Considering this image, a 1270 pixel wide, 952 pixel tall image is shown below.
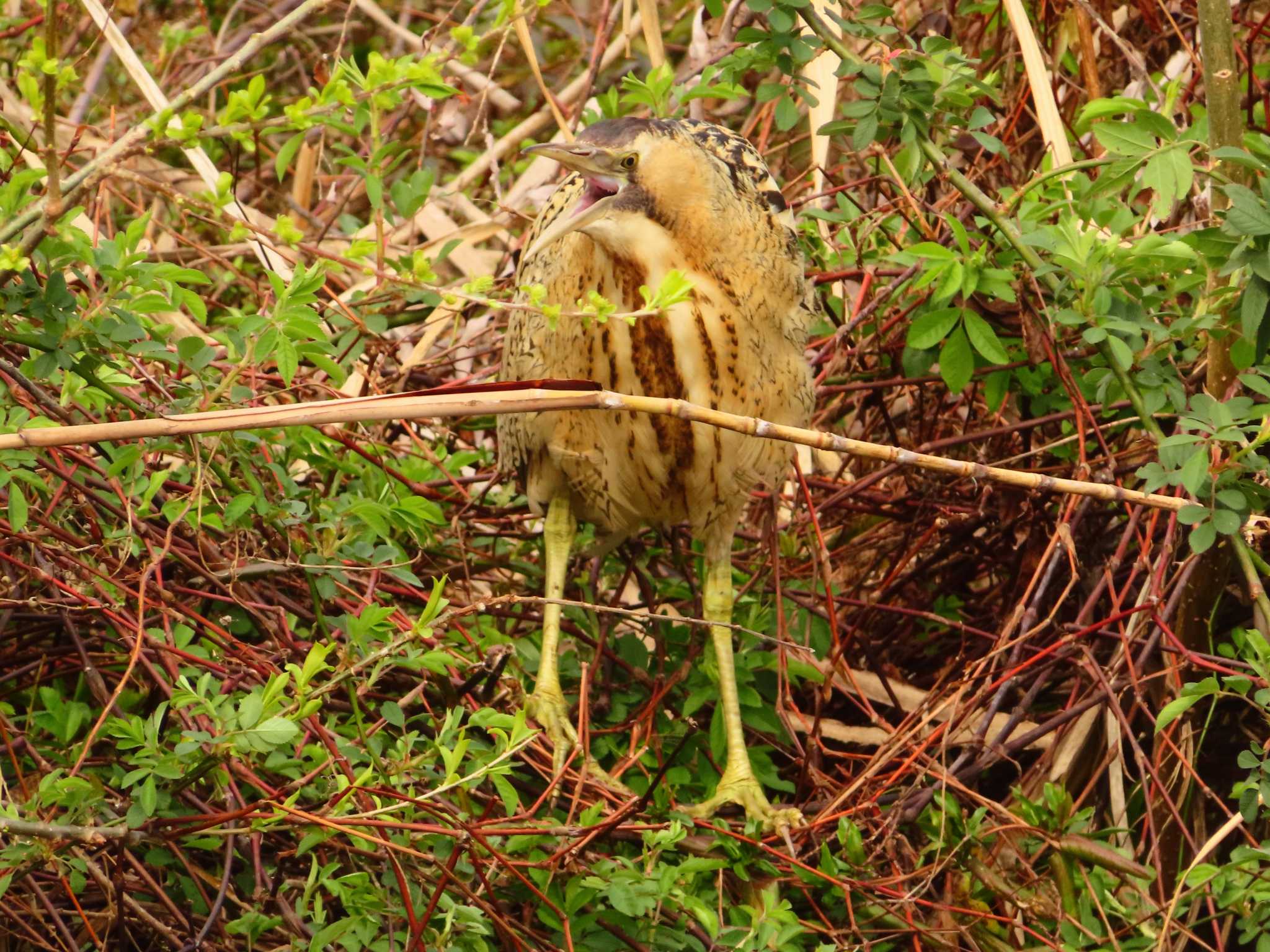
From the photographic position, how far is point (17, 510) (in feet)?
5.76

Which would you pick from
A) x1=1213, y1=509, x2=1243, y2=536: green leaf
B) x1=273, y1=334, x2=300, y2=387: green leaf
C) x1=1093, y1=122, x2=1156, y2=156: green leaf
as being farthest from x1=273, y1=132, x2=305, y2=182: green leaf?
x1=1213, y1=509, x2=1243, y2=536: green leaf

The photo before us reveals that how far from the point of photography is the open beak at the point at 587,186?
218cm

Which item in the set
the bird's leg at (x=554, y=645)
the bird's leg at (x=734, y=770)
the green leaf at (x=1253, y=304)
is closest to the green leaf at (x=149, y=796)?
the bird's leg at (x=554, y=645)

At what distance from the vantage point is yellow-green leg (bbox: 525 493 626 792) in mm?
2277

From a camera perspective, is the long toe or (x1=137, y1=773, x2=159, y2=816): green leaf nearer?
(x1=137, y1=773, x2=159, y2=816): green leaf

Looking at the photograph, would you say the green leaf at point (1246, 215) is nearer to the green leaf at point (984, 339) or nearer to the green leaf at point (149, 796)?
the green leaf at point (984, 339)

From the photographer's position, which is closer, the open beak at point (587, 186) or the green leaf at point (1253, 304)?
the green leaf at point (1253, 304)

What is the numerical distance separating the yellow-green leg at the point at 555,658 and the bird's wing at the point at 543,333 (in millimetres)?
105

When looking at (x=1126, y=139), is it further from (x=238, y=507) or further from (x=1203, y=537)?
(x=238, y=507)

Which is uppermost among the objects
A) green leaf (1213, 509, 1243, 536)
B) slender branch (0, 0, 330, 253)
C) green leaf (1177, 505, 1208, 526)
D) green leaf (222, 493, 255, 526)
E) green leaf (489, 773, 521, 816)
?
slender branch (0, 0, 330, 253)

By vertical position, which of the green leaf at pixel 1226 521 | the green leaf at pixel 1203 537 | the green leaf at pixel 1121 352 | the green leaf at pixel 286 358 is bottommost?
the green leaf at pixel 1203 537

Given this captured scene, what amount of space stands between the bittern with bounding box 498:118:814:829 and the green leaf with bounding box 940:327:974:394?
204 mm

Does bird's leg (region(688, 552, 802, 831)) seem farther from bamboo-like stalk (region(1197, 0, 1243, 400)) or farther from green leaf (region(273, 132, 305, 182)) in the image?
green leaf (region(273, 132, 305, 182))

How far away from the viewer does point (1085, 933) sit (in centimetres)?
204
